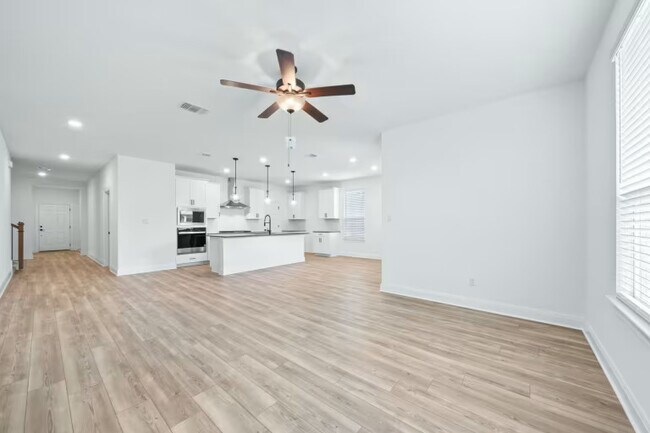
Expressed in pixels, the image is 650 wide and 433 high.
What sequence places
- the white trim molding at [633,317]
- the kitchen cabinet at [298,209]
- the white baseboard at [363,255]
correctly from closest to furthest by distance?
1. the white trim molding at [633,317]
2. the white baseboard at [363,255]
3. the kitchen cabinet at [298,209]

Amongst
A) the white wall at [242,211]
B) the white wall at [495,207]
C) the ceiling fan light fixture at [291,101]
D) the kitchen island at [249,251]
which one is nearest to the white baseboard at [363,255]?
the kitchen island at [249,251]

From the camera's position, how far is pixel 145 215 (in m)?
6.13

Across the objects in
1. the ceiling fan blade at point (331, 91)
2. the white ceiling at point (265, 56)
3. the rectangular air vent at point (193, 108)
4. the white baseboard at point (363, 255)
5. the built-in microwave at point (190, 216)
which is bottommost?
the white baseboard at point (363, 255)

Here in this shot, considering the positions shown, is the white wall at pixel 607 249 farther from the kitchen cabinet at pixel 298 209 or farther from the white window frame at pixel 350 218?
the kitchen cabinet at pixel 298 209

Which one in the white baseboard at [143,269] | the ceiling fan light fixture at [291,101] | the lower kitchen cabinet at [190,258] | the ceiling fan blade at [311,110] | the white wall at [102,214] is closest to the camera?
the ceiling fan light fixture at [291,101]

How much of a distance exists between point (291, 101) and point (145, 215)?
17.8 feet

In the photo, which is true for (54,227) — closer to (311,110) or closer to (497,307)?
(311,110)

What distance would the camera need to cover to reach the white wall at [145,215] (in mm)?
5777

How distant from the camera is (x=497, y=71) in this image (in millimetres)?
2730

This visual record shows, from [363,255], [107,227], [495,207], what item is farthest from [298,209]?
[495,207]

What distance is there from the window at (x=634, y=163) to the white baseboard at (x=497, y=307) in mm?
1292

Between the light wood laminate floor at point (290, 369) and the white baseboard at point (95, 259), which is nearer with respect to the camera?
the light wood laminate floor at point (290, 369)

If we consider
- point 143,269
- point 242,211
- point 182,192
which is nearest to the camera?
point 143,269

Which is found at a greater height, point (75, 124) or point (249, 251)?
point (75, 124)
